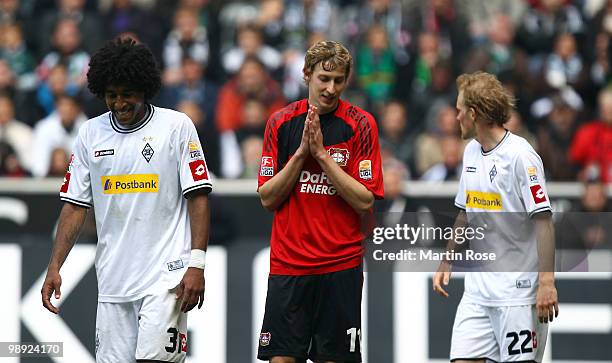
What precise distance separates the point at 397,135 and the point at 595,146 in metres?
2.10

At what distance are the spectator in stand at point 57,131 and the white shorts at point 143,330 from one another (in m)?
6.10

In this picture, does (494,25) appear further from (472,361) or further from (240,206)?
(472,361)

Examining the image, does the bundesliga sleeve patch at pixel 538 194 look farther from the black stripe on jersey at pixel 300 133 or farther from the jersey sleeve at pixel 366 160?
the black stripe on jersey at pixel 300 133

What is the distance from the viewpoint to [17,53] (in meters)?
13.7

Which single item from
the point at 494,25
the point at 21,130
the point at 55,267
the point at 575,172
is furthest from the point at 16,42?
the point at 55,267

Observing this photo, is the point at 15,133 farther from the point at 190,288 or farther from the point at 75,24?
the point at 190,288

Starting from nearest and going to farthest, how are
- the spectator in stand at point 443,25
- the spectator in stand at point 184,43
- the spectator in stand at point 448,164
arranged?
the spectator in stand at point 448,164 → the spectator in stand at point 184,43 → the spectator in stand at point 443,25

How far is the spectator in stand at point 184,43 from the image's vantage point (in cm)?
1338

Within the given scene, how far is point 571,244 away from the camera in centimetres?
770

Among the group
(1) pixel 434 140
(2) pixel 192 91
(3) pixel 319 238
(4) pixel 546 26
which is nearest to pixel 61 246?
(3) pixel 319 238

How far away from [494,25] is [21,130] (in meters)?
5.72

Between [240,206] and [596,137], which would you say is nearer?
[240,206]

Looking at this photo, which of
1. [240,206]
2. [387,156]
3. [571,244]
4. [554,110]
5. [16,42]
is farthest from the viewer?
[16,42]

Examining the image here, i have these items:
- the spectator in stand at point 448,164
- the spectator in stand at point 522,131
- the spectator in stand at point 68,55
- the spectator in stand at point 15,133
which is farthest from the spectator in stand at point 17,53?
the spectator in stand at point 522,131
